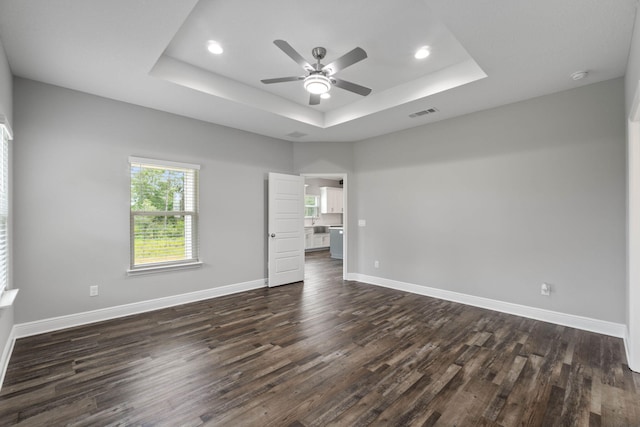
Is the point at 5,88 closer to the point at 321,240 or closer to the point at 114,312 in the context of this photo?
the point at 114,312

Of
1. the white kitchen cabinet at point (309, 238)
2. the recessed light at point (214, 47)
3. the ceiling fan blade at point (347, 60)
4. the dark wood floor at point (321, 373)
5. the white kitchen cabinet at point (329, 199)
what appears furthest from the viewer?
the white kitchen cabinet at point (329, 199)

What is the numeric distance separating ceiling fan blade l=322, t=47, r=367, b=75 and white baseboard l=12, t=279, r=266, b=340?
3.71 m

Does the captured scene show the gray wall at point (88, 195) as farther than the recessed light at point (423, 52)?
Yes

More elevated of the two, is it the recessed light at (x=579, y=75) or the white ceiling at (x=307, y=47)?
the white ceiling at (x=307, y=47)

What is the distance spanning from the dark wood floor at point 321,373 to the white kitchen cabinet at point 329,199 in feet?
23.0

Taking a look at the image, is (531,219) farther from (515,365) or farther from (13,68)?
(13,68)

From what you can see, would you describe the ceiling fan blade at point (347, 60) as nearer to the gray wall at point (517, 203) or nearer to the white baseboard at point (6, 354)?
the gray wall at point (517, 203)

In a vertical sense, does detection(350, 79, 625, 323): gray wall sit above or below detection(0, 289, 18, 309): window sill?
above

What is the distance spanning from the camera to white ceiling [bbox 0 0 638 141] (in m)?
2.27

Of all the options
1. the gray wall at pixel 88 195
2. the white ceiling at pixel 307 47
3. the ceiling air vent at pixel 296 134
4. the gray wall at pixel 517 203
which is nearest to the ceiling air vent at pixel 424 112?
the white ceiling at pixel 307 47

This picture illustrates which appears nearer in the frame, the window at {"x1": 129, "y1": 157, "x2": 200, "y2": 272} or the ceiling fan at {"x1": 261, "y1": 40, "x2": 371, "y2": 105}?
the ceiling fan at {"x1": 261, "y1": 40, "x2": 371, "y2": 105}

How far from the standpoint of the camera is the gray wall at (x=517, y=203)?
10.9 ft

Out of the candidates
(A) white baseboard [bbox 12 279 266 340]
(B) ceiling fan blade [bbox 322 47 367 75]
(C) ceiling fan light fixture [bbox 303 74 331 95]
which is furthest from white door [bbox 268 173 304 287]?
(B) ceiling fan blade [bbox 322 47 367 75]

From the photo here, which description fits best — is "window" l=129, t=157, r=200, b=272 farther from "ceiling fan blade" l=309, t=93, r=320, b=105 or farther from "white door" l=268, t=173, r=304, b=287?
"ceiling fan blade" l=309, t=93, r=320, b=105
